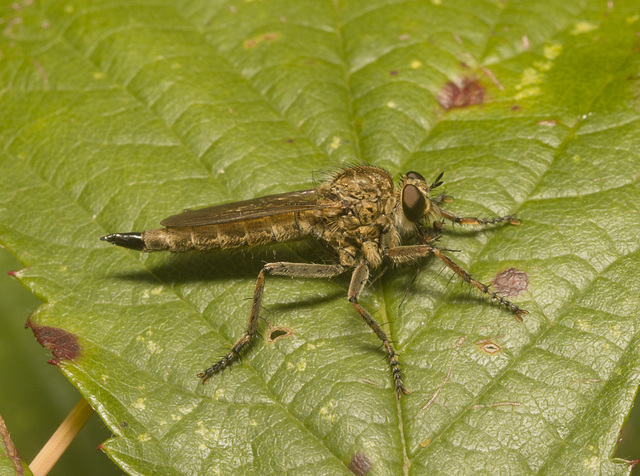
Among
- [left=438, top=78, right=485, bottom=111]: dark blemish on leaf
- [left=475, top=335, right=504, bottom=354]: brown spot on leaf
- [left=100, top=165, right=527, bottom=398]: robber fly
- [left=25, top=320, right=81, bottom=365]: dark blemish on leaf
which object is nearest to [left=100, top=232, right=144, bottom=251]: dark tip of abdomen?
[left=100, top=165, right=527, bottom=398]: robber fly

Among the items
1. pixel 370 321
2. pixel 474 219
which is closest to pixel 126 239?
pixel 370 321

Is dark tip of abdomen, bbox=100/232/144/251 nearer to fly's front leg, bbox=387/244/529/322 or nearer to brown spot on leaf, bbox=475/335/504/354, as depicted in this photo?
fly's front leg, bbox=387/244/529/322

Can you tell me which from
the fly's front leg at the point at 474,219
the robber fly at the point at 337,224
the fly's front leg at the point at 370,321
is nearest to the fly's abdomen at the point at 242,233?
the robber fly at the point at 337,224

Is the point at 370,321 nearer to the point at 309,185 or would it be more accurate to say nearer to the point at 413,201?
the point at 413,201

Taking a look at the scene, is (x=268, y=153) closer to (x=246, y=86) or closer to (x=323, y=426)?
(x=246, y=86)

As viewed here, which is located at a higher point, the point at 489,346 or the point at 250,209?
the point at 250,209

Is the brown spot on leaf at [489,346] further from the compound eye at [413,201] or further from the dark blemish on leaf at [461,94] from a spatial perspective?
the dark blemish on leaf at [461,94]
